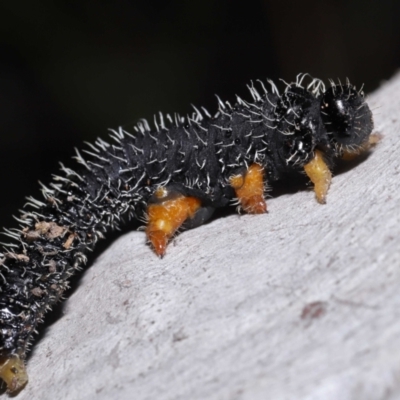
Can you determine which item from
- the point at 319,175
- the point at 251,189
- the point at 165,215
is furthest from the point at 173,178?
the point at 319,175

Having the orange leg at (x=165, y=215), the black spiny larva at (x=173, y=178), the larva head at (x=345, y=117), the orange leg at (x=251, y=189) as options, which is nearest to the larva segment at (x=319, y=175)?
the black spiny larva at (x=173, y=178)

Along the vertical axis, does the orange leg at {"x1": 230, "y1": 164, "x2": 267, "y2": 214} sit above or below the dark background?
below

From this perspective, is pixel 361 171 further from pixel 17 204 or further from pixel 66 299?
pixel 17 204

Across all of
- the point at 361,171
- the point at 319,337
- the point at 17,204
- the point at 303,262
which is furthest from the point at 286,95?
the point at 17,204

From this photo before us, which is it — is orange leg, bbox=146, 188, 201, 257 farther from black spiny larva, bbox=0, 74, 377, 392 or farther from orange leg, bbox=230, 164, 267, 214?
orange leg, bbox=230, 164, 267, 214

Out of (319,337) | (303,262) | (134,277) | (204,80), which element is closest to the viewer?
(319,337)

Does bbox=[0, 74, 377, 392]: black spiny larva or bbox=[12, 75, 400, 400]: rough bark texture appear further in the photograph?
bbox=[0, 74, 377, 392]: black spiny larva

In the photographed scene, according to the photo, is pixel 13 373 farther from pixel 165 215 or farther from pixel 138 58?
pixel 138 58

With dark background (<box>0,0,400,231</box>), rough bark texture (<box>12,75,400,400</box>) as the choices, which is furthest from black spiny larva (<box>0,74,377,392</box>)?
dark background (<box>0,0,400,231</box>)
